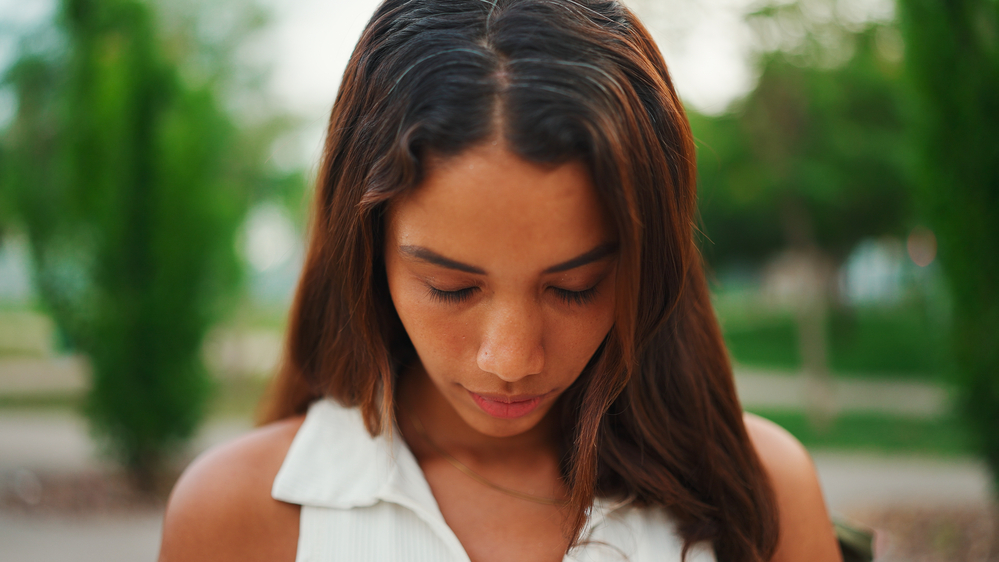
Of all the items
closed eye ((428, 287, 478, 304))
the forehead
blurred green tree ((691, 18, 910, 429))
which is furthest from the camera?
blurred green tree ((691, 18, 910, 429))

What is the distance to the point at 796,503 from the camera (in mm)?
1351

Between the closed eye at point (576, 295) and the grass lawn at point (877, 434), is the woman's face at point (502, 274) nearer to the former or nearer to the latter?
the closed eye at point (576, 295)

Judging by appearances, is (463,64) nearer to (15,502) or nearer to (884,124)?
(15,502)

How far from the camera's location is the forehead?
3.12 feet

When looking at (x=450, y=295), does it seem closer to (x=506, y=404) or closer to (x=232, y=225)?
(x=506, y=404)

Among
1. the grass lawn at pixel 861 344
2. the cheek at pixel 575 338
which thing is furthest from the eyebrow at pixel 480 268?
the grass lawn at pixel 861 344

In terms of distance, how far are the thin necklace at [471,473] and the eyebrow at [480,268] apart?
495 mm

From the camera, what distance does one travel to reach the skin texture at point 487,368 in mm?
966

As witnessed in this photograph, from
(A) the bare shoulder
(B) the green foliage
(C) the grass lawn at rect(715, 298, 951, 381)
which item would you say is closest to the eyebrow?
(A) the bare shoulder

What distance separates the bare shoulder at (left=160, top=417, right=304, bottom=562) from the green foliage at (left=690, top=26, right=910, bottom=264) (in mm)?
7599

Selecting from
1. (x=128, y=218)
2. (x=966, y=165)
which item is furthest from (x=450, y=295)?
(x=128, y=218)

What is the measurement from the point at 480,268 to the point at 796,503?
2.86 feet

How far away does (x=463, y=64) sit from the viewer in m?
1.01

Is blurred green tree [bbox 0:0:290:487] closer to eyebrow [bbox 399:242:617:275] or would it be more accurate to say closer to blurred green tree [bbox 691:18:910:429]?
eyebrow [bbox 399:242:617:275]
